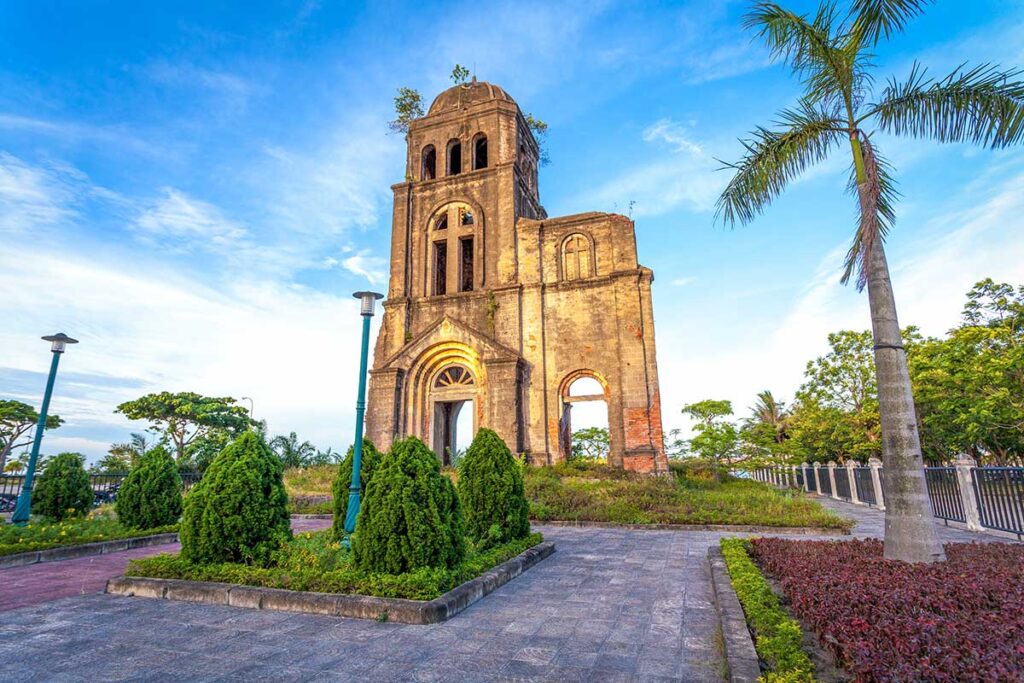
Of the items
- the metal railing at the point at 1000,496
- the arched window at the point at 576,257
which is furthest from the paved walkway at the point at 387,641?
the arched window at the point at 576,257

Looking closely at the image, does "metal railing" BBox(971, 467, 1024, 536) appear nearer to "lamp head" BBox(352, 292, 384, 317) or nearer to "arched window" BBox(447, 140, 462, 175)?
"lamp head" BBox(352, 292, 384, 317)

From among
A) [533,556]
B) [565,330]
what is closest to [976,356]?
[565,330]

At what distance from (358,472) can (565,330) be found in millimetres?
13583

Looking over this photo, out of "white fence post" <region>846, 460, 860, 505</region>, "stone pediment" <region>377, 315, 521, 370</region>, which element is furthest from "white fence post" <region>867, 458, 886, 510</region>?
"stone pediment" <region>377, 315, 521, 370</region>

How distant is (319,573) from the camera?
5555mm

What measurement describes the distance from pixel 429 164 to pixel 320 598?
23.3 metres

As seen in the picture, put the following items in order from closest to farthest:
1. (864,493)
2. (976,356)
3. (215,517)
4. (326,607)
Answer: (326,607), (215,517), (864,493), (976,356)

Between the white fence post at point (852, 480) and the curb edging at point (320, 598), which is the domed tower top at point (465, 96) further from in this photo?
the curb edging at point (320, 598)

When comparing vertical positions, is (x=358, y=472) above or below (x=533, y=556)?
above

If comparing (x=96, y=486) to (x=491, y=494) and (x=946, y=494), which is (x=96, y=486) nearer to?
(x=491, y=494)

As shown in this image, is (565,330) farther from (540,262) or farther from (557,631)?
(557,631)

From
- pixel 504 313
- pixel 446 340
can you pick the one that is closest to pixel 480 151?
pixel 504 313

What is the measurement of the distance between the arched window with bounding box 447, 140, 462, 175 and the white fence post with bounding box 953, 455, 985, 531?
21.5 meters

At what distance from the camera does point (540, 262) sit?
2150 centimetres
